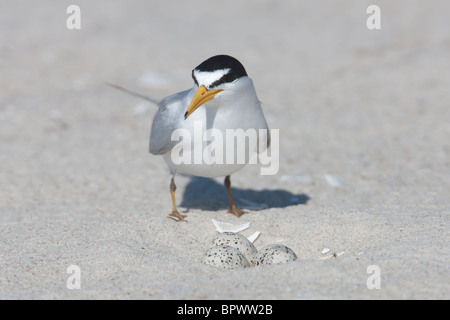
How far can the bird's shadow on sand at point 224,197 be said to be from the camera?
16.8 feet

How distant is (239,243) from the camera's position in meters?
3.84

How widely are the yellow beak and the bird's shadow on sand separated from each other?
1452 mm

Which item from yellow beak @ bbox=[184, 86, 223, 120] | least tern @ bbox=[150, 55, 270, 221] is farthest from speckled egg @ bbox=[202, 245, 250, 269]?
yellow beak @ bbox=[184, 86, 223, 120]

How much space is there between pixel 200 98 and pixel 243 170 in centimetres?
233

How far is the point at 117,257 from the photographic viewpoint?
3623 millimetres

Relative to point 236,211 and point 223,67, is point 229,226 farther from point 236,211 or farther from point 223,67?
point 223,67

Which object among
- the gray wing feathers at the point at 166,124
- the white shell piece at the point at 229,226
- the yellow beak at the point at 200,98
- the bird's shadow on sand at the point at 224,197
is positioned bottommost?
the bird's shadow on sand at the point at 224,197

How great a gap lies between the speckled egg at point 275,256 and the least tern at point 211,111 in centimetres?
74

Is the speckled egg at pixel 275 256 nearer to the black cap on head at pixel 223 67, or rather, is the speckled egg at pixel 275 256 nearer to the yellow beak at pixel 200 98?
the yellow beak at pixel 200 98

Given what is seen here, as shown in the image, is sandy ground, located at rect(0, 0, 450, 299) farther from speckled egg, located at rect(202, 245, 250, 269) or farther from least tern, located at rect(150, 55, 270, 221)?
least tern, located at rect(150, 55, 270, 221)

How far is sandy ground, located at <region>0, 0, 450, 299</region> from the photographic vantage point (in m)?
3.35

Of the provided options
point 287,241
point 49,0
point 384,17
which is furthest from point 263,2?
point 287,241

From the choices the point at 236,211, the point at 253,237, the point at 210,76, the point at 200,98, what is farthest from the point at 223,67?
the point at 236,211

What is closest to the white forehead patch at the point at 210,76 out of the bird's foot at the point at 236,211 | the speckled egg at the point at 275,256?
the speckled egg at the point at 275,256
